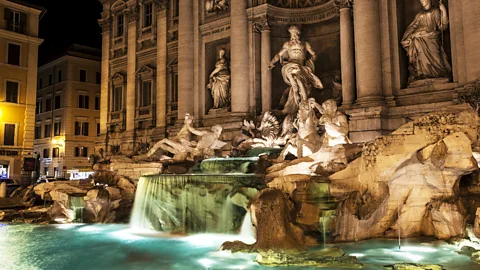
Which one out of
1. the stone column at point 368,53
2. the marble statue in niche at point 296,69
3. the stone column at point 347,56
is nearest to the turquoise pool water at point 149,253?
the stone column at point 368,53

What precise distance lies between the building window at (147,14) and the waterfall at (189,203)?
49.0 feet

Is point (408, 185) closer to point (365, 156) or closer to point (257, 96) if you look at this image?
point (365, 156)

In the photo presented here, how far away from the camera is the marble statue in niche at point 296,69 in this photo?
16500mm

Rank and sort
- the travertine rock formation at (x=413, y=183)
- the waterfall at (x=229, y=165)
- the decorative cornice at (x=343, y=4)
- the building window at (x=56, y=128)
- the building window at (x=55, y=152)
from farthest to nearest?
1. the building window at (x=56, y=128)
2. the building window at (x=55, y=152)
3. the decorative cornice at (x=343, y=4)
4. the waterfall at (x=229, y=165)
5. the travertine rock formation at (x=413, y=183)

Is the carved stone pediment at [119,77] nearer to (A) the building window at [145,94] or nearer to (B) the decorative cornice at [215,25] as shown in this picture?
(A) the building window at [145,94]

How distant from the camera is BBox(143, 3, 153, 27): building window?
960 inches

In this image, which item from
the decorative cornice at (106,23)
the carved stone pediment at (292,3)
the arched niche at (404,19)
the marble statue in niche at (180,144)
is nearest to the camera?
the arched niche at (404,19)

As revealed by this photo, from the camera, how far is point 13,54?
29.1 m

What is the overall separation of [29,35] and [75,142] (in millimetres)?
11136

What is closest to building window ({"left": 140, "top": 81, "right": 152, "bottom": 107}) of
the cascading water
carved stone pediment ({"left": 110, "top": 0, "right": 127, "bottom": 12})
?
carved stone pediment ({"left": 110, "top": 0, "right": 127, "bottom": 12})

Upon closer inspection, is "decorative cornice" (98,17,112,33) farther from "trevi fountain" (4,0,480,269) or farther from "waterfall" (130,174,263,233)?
"waterfall" (130,174,263,233)

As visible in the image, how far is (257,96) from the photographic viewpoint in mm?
18250

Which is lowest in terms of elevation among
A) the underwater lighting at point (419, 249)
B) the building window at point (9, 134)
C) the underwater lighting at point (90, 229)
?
the underwater lighting at point (90, 229)

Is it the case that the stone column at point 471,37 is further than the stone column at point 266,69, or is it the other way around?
the stone column at point 266,69
